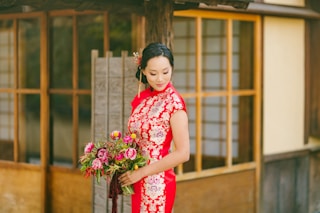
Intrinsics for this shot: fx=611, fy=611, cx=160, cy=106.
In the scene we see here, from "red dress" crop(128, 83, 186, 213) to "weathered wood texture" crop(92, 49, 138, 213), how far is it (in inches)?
42.8

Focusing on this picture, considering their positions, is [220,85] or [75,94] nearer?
[75,94]

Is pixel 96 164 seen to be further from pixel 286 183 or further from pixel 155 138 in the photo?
pixel 286 183

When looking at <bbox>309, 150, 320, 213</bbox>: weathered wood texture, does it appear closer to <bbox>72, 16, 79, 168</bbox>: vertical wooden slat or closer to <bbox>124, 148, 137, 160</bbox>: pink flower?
<bbox>72, 16, 79, 168</bbox>: vertical wooden slat

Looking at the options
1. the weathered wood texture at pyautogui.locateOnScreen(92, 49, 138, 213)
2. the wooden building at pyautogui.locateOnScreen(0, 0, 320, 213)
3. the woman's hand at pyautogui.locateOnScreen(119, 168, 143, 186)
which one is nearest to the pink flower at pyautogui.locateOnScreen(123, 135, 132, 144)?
the woman's hand at pyautogui.locateOnScreen(119, 168, 143, 186)

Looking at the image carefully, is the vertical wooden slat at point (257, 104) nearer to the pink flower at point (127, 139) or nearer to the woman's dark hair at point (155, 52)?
the woman's dark hair at point (155, 52)

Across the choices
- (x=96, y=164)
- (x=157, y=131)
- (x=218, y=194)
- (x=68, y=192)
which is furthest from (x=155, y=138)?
(x=218, y=194)

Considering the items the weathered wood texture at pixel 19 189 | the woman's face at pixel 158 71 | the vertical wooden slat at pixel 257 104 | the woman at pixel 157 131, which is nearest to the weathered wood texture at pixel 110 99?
the woman at pixel 157 131

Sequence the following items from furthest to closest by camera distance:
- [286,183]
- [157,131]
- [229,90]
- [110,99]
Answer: [286,183] < [229,90] < [110,99] < [157,131]

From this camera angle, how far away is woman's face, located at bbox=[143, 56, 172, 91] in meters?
4.25

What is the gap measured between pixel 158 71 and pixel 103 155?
70cm

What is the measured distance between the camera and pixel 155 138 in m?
4.34

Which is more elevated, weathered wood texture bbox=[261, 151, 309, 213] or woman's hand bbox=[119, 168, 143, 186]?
woman's hand bbox=[119, 168, 143, 186]

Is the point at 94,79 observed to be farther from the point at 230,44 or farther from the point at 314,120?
the point at 314,120

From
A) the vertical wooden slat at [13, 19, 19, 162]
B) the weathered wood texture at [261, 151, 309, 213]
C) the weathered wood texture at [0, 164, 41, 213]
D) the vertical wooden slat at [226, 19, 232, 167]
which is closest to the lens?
the weathered wood texture at [0, 164, 41, 213]
